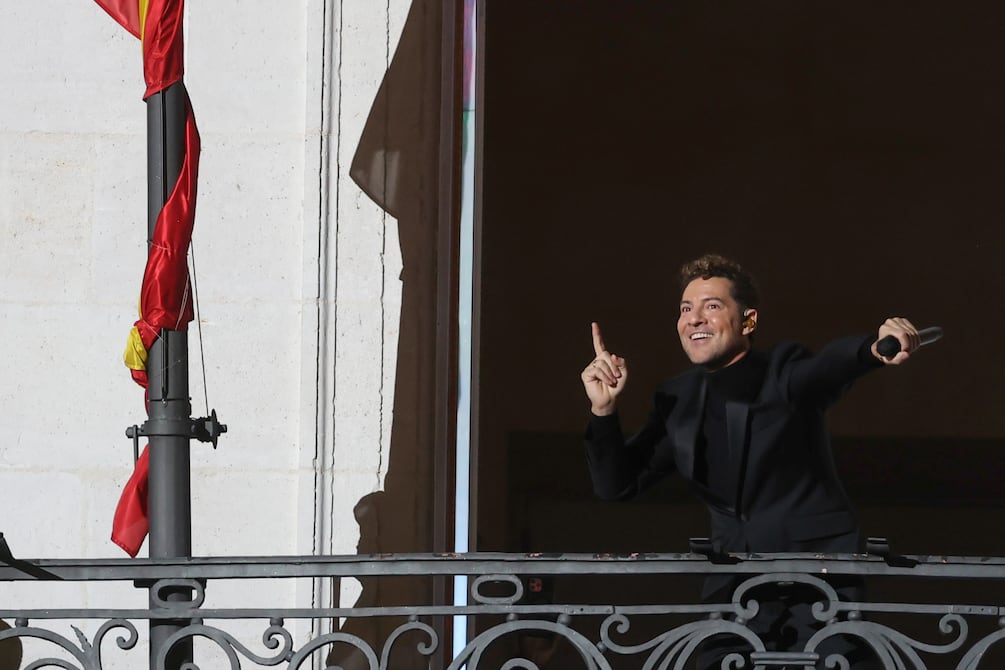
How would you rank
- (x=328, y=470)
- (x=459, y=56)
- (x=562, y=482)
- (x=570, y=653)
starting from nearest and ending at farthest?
(x=328, y=470), (x=459, y=56), (x=570, y=653), (x=562, y=482)

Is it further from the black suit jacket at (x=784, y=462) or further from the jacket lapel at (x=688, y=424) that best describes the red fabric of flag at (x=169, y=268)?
the jacket lapel at (x=688, y=424)

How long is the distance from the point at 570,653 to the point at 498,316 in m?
2.33

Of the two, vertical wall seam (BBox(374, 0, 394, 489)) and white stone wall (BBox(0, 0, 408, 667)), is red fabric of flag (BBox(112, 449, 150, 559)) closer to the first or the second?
white stone wall (BBox(0, 0, 408, 667))

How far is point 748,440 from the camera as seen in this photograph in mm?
4293

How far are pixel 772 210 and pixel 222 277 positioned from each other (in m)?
4.42

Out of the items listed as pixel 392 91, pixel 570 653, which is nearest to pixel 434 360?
pixel 392 91

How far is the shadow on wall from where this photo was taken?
5648 millimetres

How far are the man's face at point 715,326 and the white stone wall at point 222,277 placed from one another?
5.54ft

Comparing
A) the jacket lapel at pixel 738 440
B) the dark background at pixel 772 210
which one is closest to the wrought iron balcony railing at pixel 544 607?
the jacket lapel at pixel 738 440

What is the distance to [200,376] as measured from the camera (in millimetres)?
5699

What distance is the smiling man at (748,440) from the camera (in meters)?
4.26

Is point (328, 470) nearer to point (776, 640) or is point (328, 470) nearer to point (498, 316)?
point (776, 640)

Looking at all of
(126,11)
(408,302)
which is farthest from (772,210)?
(126,11)

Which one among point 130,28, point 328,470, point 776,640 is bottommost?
point 776,640
